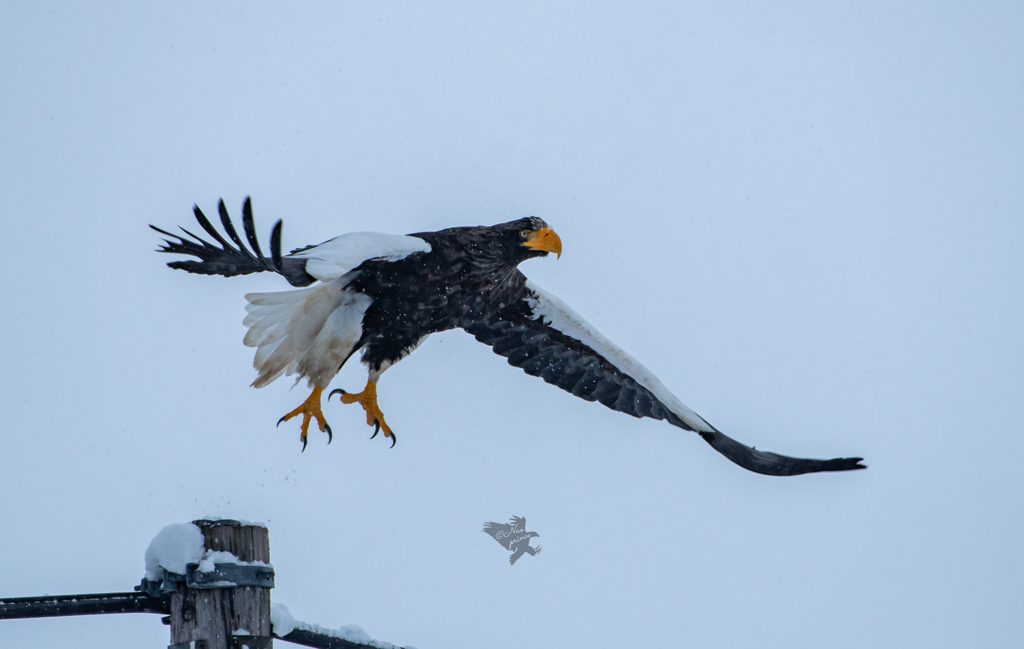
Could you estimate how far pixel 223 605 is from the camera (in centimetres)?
246

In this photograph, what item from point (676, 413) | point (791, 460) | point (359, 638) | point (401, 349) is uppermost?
point (401, 349)

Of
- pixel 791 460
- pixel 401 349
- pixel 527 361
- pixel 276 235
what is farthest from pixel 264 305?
pixel 791 460

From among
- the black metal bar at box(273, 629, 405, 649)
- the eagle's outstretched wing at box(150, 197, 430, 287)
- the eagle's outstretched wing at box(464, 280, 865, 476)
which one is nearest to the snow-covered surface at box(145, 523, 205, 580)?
the black metal bar at box(273, 629, 405, 649)

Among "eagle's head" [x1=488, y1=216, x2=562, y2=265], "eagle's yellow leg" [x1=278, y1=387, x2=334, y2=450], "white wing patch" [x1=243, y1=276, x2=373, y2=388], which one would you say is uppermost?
"eagle's head" [x1=488, y1=216, x2=562, y2=265]

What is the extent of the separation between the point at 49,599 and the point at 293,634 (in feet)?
A: 2.18

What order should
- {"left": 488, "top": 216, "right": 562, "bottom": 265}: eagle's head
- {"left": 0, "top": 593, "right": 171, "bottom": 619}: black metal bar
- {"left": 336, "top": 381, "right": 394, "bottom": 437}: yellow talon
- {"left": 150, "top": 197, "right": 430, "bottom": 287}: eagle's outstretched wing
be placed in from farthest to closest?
{"left": 336, "top": 381, "right": 394, "bottom": 437}: yellow talon < {"left": 488, "top": 216, "right": 562, "bottom": 265}: eagle's head < {"left": 150, "top": 197, "right": 430, "bottom": 287}: eagle's outstretched wing < {"left": 0, "top": 593, "right": 171, "bottom": 619}: black metal bar

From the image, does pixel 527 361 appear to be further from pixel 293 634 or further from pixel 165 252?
pixel 293 634

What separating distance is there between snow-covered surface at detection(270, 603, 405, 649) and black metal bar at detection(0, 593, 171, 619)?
30 centimetres

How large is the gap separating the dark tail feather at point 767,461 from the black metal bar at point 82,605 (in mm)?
3612

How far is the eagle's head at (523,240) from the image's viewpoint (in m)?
5.46

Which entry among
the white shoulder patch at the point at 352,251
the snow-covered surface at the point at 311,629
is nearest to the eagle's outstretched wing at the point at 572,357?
the white shoulder patch at the point at 352,251

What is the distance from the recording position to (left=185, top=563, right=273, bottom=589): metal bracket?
2.41m

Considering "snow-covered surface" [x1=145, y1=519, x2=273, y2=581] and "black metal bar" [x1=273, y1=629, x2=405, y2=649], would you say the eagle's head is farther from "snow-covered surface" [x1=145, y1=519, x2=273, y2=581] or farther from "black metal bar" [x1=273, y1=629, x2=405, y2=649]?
"snow-covered surface" [x1=145, y1=519, x2=273, y2=581]

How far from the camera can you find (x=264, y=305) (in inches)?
199
